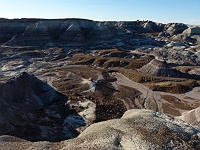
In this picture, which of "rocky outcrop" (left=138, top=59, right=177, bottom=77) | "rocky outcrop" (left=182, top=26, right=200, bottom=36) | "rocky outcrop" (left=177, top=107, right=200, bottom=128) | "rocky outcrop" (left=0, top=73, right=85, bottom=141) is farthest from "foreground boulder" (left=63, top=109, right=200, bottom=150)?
"rocky outcrop" (left=182, top=26, right=200, bottom=36)

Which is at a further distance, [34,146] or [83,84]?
[83,84]

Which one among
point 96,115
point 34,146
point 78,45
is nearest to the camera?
point 34,146

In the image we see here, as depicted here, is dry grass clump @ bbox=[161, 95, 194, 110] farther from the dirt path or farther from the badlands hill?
the dirt path

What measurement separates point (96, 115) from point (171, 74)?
37.1m

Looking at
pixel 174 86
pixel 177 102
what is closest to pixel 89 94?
pixel 177 102

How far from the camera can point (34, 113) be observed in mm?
49594

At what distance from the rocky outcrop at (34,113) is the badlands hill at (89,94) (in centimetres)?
15

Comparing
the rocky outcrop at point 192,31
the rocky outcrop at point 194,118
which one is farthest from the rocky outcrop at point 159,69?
the rocky outcrop at point 192,31

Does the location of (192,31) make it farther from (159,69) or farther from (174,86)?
(174,86)

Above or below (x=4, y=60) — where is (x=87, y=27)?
above

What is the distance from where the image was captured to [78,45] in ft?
449

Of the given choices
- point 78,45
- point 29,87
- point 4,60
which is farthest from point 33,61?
point 29,87

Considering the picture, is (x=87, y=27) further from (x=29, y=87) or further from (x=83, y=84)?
(x=29, y=87)

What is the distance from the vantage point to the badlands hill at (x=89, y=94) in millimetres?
28188
